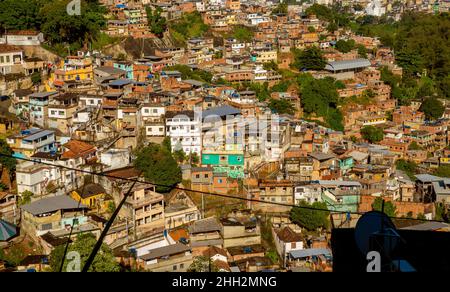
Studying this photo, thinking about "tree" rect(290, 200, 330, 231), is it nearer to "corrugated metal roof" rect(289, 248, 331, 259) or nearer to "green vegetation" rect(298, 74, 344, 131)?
"corrugated metal roof" rect(289, 248, 331, 259)

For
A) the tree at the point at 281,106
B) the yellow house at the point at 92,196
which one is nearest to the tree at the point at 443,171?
the tree at the point at 281,106

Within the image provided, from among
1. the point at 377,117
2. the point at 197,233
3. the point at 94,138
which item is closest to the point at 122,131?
the point at 94,138

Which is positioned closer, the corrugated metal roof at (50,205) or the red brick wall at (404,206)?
the corrugated metal roof at (50,205)

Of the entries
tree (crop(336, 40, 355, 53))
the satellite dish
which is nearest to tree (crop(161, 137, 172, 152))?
the satellite dish

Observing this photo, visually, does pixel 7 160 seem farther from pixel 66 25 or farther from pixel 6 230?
pixel 66 25

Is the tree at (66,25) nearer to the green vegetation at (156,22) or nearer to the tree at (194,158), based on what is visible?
the green vegetation at (156,22)

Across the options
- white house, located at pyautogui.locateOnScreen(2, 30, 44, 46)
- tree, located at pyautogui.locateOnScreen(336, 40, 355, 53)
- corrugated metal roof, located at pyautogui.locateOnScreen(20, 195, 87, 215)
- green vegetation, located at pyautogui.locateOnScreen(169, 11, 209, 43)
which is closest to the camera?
corrugated metal roof, located at pyautogui.locateOnScreen(20, 195, 87, 215)

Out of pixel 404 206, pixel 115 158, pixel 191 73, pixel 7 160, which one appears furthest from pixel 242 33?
pixel 7 160
